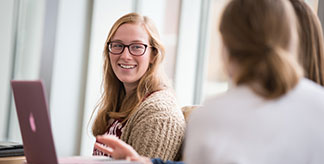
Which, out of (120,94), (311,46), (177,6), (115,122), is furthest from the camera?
(177,6)

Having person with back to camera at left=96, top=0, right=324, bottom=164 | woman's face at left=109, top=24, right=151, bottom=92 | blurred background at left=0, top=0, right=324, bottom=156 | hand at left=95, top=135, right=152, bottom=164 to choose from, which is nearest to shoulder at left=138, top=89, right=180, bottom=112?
woman's face at left=109, top=24, right=151, bottom=92

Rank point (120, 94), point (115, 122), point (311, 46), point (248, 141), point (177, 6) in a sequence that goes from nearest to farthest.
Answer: point (248, 141)
point (311, 46)
point (115, 122)
point (120, 94)
point (177, 6)

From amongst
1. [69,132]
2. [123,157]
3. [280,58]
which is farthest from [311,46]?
[69,132]

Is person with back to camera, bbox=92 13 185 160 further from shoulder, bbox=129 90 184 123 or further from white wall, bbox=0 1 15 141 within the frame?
white wall, bbox=0 1 15 141

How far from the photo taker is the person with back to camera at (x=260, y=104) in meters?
0.84

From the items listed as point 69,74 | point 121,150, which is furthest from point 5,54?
Answer: point 121,150

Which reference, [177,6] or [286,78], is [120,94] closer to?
[286,78]

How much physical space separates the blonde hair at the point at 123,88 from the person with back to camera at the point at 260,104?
3.20 ft

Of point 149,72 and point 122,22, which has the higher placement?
point 122,22

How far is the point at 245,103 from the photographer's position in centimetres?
85

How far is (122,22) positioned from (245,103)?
3.84 ft

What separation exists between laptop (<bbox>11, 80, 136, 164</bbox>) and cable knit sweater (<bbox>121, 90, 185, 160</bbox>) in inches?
17.4

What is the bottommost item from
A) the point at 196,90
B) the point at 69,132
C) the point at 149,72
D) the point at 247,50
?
the point at 69,132

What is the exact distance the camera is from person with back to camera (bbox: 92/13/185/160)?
1655 mm
